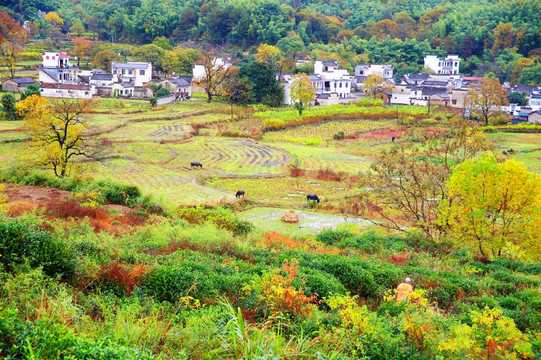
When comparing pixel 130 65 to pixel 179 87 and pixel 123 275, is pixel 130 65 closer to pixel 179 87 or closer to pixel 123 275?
pixel 179 87

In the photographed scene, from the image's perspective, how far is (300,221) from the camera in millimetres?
21266

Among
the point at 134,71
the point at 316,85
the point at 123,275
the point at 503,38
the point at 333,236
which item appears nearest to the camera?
the point at 123,275

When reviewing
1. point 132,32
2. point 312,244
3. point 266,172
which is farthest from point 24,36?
point 312,244

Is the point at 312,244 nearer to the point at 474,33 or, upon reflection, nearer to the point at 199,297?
the point at 199,297

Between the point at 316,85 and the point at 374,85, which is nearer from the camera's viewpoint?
the point at 316,85

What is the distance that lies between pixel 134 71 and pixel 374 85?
32843 mm

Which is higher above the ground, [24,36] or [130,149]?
[24,36]

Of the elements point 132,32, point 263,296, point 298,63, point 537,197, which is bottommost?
point 263,296

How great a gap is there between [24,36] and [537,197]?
7962cm

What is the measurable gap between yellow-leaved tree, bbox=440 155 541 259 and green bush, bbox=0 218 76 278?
34.9 ft

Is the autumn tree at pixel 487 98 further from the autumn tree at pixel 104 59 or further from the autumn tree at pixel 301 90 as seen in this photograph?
the autumn tree at pixel 104 59

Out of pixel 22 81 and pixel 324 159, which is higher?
pixel 22 81

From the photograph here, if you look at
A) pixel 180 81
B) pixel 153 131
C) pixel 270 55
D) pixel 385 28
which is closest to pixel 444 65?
pixel 385 28

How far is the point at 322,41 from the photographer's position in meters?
101
